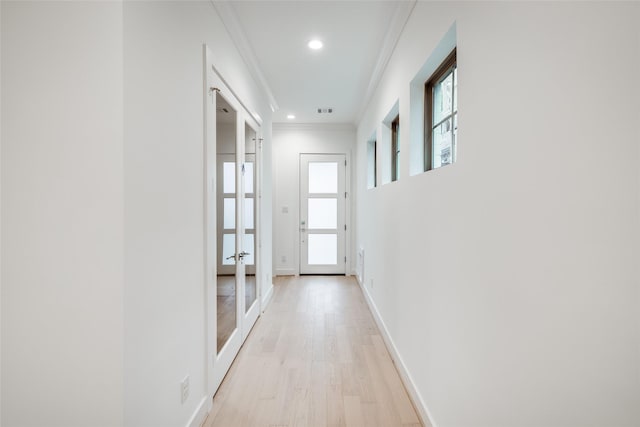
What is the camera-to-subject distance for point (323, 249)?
20.0 ft

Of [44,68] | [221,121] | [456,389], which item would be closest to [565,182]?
[456,389]

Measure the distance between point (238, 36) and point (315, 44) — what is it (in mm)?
666

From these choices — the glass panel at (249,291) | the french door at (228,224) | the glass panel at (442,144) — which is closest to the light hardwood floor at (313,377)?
the french door at (228,224)

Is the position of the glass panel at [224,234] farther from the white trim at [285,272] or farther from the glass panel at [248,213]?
the white trim at [285,272]

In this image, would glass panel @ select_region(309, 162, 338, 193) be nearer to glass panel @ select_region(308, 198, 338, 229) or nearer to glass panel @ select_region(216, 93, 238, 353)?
glass panel @ select_region(308, 198, 338, 229)

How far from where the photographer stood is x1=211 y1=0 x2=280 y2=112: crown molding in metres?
2.28

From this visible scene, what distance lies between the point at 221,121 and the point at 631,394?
7.88 ft

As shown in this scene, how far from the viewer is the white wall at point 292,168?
6.01 meters

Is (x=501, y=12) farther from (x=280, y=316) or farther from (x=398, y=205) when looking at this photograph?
(x=280, y=316)

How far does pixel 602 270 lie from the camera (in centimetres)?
72

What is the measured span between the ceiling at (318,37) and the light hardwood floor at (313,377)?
102 inches

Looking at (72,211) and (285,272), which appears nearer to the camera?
(72,211)

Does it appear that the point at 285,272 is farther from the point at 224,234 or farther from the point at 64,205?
the point at 64,205

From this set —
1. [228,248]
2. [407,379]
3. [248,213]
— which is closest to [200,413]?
[228,248]
